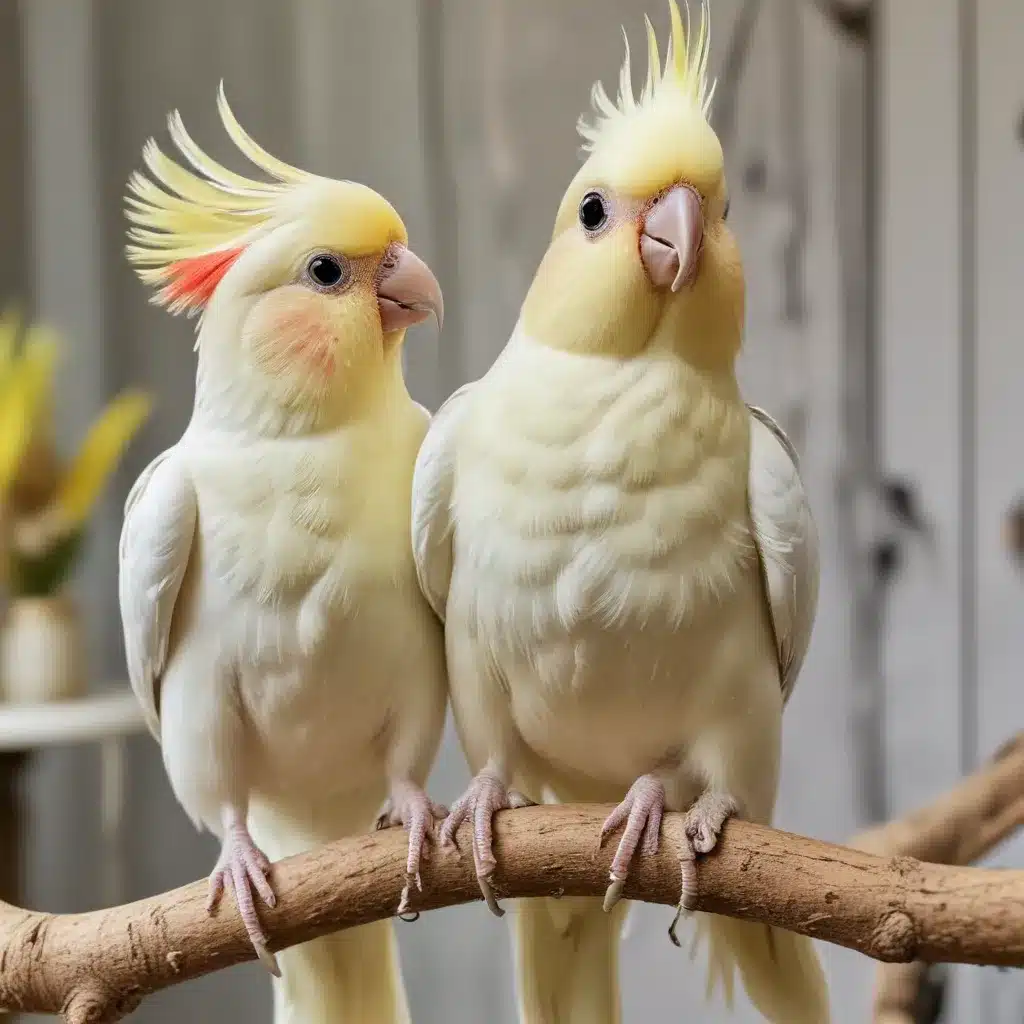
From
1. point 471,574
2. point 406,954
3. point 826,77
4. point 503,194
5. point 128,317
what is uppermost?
point 826,77

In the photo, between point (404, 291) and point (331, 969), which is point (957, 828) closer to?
point (331, 969)

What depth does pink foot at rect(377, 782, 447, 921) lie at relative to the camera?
819mm

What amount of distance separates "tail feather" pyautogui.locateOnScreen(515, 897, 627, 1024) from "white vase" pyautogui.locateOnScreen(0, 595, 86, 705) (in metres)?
0.88

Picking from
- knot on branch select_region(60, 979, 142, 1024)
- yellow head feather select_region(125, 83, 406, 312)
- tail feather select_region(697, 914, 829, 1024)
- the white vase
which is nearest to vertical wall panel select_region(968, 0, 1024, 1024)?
tail feather select_region(697, 914, 829, 1024)

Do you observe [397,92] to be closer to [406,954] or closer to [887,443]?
[887,443]

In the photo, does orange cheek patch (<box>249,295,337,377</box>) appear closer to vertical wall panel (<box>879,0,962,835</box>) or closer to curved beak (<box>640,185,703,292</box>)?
curved beak (<box>640,185,703,292</box>)

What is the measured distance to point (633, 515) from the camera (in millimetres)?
796

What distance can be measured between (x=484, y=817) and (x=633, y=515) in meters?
0.25

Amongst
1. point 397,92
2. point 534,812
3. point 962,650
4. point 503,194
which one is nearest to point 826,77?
point 503,194

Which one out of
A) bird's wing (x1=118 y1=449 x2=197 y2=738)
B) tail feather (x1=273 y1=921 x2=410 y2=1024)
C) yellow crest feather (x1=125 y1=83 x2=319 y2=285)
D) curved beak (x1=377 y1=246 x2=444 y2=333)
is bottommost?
tail feather (x1=273 y1=921 x2=410 y2=1024)

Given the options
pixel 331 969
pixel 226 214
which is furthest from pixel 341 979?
pixel 226 214

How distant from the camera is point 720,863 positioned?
31.3 inches

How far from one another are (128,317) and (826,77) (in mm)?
1040

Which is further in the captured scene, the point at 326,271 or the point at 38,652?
the point at 38,652
